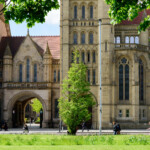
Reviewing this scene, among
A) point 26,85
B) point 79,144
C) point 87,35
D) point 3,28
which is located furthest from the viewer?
point 3,28

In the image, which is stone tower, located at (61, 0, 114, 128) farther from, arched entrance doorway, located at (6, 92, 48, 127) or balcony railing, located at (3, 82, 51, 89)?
arched entrance doorway, located at (6, 92, 48, 127)

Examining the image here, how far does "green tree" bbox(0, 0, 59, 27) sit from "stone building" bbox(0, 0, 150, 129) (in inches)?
1476

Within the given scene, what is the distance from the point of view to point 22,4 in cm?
1476

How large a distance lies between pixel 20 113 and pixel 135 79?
23.2 meters

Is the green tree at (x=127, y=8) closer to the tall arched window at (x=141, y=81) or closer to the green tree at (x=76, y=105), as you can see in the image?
the green tree at (x=76, y=105)

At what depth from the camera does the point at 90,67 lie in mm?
53500

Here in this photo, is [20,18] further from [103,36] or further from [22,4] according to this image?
[103,36]

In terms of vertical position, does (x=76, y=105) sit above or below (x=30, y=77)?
below

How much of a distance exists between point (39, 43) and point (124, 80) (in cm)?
1629

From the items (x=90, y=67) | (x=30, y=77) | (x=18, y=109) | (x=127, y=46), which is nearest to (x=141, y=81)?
(x=127, y=46)

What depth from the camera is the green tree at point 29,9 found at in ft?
48.4

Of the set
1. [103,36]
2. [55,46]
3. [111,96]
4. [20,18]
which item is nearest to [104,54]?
[103,36]

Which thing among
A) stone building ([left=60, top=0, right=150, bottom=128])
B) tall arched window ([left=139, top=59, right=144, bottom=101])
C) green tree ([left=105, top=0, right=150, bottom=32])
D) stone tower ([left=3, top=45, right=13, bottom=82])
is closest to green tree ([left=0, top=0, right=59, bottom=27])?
green tree ([left=105, top=0, right=150, bottom=32])

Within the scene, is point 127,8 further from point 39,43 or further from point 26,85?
point 39,43
